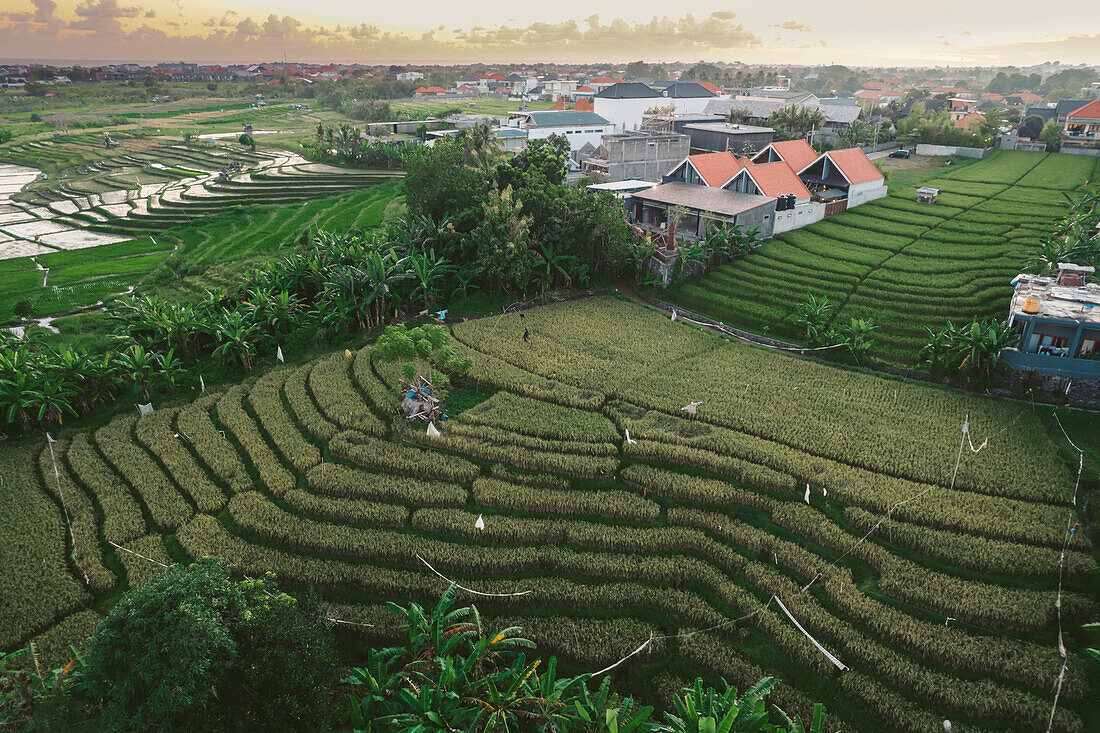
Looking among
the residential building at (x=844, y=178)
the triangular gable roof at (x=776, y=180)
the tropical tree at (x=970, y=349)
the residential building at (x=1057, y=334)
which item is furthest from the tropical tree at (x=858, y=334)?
the residential building at (x=844, y=178)

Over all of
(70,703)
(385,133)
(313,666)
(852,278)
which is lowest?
(70,703)

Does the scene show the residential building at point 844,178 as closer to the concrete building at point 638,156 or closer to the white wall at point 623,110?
the concrete building at point 638,156

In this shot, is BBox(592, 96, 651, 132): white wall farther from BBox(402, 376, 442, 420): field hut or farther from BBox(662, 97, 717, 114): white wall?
BBox(402, 376, 442, 420): field hut

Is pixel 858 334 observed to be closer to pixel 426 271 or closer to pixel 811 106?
pixel 426 271

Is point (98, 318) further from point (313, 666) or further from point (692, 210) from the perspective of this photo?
point (692, 210)

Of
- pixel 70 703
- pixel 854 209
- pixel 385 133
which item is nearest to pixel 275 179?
pixel 385 133

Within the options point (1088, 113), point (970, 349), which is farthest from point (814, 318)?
point (1088, 113)
